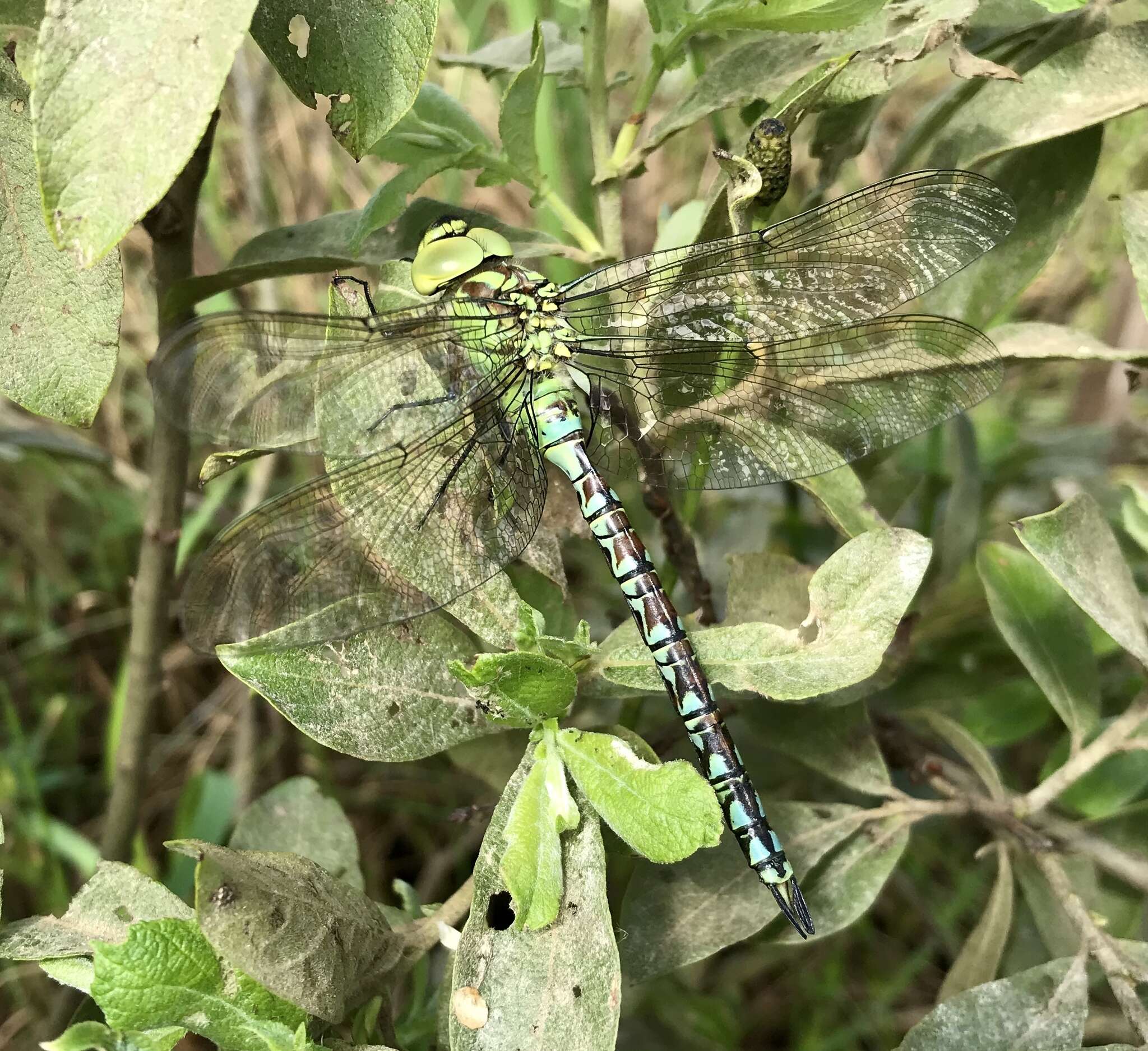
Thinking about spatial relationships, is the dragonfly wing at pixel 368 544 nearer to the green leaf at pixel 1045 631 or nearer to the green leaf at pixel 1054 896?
the green leaf at pixel 1045 631

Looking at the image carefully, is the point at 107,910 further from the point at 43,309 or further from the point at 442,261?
the point at 442,261

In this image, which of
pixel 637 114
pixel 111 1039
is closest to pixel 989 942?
pixel 111 1039

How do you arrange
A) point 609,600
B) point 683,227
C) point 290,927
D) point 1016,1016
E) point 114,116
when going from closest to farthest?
1. point 114,116
2. point 290,927
3. point 1016,1016
4. point 683,227
5. point 609,600

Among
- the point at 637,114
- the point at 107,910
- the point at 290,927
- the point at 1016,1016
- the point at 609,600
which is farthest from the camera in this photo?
the point at 609,600

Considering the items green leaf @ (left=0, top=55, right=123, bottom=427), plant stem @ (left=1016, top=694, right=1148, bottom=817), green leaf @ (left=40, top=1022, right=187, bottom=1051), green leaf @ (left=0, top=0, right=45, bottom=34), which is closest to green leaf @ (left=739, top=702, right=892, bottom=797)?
plant stem @ (left=1016, top=694, right=1148, bottom=817)

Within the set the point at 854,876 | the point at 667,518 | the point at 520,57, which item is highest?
the point at 520,57

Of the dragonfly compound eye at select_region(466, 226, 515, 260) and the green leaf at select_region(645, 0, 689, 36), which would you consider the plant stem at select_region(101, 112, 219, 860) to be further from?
the green leaf at select_region(645, 0, 689, 36)

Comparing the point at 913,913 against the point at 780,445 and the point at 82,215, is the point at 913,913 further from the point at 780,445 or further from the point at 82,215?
the point at 82,215
